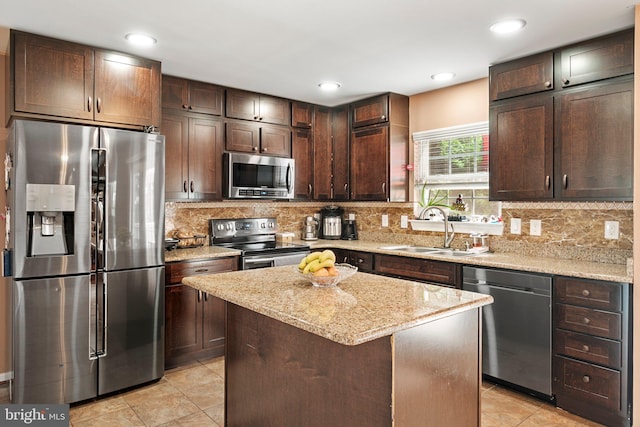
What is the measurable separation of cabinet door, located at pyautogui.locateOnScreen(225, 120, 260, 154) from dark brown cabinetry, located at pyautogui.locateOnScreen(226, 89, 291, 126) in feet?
0.24

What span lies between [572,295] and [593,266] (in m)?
0.34

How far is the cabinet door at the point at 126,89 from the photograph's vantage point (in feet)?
9.90

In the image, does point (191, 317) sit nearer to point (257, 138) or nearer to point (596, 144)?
point (257, 138)

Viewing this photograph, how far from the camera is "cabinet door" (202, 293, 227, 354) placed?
11.8ft

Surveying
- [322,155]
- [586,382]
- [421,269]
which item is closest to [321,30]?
[421,269]

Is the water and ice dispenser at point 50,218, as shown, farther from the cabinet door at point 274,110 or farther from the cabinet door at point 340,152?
the cabinet door at point 340,152

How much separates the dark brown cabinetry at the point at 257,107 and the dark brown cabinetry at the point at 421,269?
1.70 m

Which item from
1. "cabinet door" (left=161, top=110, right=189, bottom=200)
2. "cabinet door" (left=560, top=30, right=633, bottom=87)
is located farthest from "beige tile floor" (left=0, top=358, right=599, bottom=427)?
"cabinet door" (left=560, top=30, right=633, bottom=87)

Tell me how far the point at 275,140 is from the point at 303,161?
0.41 meters

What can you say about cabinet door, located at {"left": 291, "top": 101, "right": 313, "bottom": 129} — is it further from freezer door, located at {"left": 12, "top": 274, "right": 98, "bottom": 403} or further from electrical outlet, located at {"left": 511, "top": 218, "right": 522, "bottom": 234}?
freezer door, located at {"left": 12, "top": 274, "right": 98, "bottom": 403}

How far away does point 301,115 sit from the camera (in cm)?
459

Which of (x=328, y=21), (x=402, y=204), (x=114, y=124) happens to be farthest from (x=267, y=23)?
(x=402, y=204)

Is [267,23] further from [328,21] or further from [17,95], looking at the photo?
[17,95]

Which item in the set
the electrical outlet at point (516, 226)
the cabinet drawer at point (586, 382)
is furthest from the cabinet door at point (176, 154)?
the cabinet drawer at point (586, 382)
